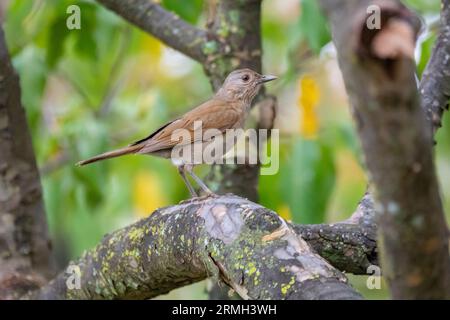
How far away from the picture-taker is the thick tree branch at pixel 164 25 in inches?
167

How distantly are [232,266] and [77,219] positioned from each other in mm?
3063

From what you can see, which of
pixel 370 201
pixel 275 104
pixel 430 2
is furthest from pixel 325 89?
pixel 370 201

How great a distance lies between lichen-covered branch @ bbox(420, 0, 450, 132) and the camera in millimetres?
3451

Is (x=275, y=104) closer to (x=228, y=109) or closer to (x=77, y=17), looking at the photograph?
(x=228, y=109)

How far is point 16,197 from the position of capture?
421cm

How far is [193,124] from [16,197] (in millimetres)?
1108

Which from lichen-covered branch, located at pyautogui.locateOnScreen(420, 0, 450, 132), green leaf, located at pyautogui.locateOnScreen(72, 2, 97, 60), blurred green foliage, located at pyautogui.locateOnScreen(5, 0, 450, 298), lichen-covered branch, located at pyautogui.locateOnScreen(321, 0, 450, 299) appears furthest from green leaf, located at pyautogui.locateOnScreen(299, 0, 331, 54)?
lichen-covered branch, located at pyautogui.locateOnScreen(321, 0, 450, 299)

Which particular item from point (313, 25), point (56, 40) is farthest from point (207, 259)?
point (56, 40)

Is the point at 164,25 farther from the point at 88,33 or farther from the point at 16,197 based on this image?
the point at 16,197

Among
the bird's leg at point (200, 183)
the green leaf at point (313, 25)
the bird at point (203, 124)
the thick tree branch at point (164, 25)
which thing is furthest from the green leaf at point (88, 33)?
the green leaf at point (313, 25)

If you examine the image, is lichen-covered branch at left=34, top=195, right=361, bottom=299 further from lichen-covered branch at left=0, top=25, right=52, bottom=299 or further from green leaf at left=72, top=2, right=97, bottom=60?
green leaf at left=72, top=2, right=97, bottom=60

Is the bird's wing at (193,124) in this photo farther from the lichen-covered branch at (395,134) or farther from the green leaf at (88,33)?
the lichen-covered branch at (395,134)

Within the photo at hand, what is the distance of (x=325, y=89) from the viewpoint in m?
7.62

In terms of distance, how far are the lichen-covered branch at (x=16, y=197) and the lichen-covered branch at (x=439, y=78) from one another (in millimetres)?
2157
